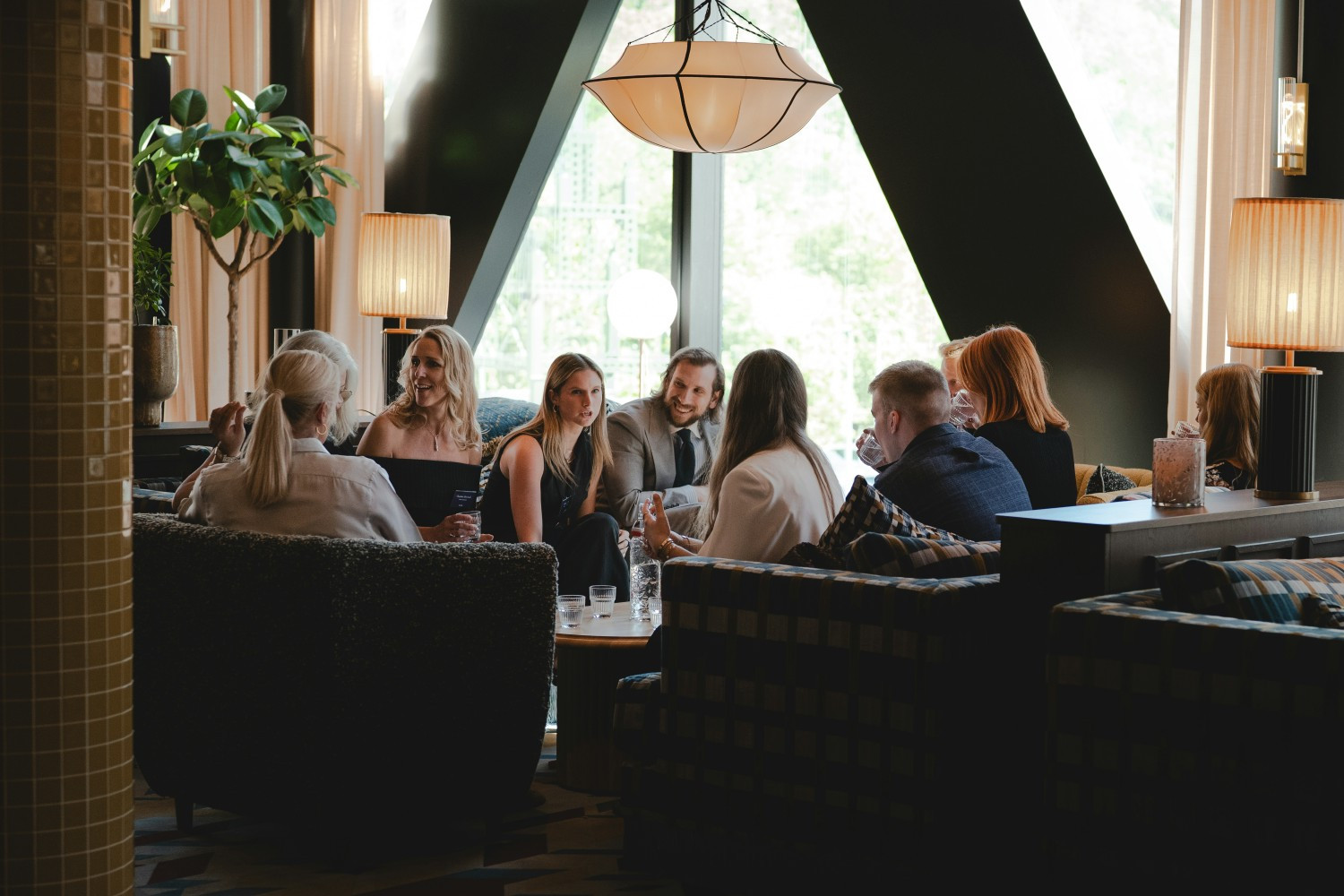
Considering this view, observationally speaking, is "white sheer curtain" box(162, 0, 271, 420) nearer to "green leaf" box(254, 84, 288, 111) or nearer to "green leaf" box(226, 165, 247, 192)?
"green leaf" box(254, 84, 288, 111)

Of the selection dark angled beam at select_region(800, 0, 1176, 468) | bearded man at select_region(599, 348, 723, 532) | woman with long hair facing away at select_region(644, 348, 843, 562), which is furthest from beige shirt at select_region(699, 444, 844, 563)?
dark angled beam at select_region(800, 0, 1176, 468)

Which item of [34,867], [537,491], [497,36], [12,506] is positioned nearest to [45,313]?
[12,506]

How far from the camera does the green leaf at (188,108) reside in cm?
638

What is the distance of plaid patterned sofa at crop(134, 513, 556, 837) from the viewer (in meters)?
2.90

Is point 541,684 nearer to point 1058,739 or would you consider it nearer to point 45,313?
point 1058,739

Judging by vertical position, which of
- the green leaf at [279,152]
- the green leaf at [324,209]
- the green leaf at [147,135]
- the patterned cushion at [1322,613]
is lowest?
the patterned cushion at [1322,613]

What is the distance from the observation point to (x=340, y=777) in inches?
117

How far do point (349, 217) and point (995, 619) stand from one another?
5.44 metres

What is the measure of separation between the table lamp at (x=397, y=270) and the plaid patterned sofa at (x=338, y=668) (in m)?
3.32

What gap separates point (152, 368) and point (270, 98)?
206 cm

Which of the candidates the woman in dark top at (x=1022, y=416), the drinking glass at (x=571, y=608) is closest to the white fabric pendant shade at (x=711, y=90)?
the woman in dark top at (x=1022, y=416)

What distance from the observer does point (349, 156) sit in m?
7.38

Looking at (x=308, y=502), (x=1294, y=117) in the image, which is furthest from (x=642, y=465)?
(x=1294, y=117)

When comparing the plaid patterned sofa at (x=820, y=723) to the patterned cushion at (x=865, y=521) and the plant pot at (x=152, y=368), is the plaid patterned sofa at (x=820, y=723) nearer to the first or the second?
the patterned cushion at (x=865, y=521)
